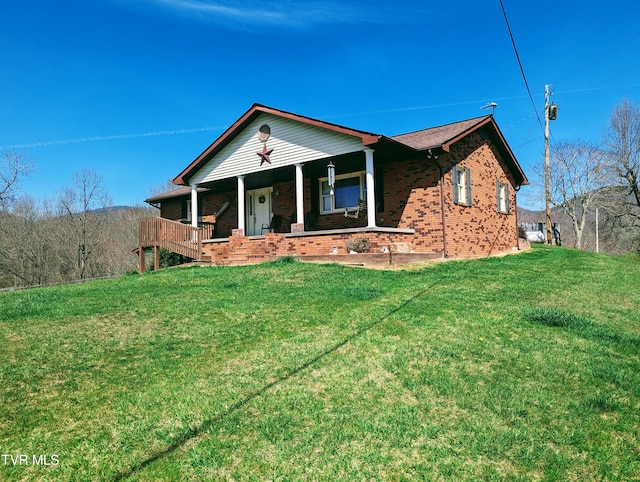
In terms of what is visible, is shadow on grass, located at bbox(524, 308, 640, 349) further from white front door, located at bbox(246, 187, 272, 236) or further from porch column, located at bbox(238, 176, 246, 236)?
white front door, located at bbox(246, 187, 272, 236)

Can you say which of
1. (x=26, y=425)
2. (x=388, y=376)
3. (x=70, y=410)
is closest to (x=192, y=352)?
(x=70, y=410)

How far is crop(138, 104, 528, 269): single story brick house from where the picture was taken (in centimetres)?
1304

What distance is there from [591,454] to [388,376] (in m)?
1.72

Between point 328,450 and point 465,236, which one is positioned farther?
point 465,236

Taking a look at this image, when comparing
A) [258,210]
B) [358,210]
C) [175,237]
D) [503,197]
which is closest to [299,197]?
[358,210]

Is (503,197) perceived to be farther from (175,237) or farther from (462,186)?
(175,237)

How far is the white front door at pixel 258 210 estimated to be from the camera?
1839cm

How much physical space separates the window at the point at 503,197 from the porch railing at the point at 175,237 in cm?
1230

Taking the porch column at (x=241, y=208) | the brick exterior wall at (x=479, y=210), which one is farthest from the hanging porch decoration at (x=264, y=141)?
the brick exterior wall at (x=479, y=210)

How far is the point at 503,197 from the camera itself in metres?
18.4

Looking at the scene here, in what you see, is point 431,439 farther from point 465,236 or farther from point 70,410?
point 465,236

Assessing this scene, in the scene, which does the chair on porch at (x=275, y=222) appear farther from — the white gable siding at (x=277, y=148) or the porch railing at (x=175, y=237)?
the porch railing at (x=175, y=237)

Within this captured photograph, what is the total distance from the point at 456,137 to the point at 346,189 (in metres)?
4.19

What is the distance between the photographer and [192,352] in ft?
15.7
